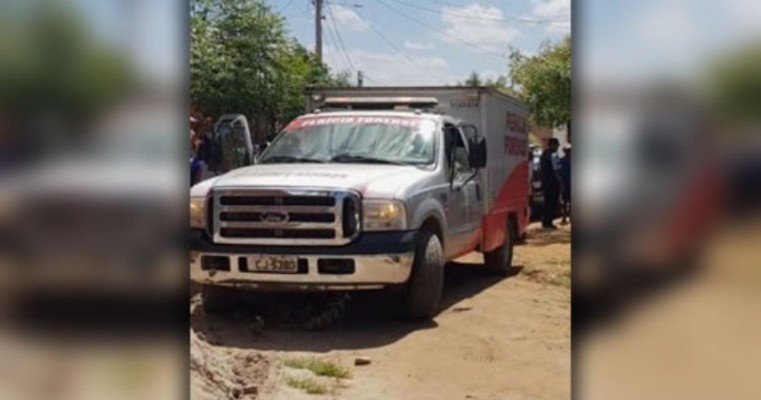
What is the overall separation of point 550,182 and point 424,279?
26.2 ft

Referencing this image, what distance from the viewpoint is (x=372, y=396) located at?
4539mm

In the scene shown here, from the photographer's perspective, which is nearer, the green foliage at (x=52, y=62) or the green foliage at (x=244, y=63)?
the green foliage at (x=52, y=62)

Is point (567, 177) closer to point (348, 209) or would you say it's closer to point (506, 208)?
point (348, 209)

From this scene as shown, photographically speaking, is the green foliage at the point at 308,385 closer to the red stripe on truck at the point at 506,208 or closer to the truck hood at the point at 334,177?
the truck hood at the point at 334,177

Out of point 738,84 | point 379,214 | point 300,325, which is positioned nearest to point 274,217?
point 379,214

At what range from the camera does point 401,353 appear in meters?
5.43

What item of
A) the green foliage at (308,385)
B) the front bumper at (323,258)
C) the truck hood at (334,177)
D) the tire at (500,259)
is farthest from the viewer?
the tire at (500,259)

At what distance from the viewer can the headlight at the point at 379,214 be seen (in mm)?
5598

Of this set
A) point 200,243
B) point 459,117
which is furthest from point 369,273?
point 459,117

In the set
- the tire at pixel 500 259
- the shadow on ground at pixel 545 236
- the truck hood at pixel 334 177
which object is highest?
the truck hood at pixel 334 177

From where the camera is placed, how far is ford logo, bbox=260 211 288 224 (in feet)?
18.4

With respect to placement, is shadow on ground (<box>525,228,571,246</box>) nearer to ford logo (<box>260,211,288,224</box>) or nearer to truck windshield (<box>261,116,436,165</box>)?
truck windshield (<box>261,116,436,165</box>)

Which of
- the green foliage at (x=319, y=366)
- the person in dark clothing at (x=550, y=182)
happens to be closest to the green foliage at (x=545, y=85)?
the person in dark clothing at (x=550, y=182)

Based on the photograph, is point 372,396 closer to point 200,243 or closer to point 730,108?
point 200,243
